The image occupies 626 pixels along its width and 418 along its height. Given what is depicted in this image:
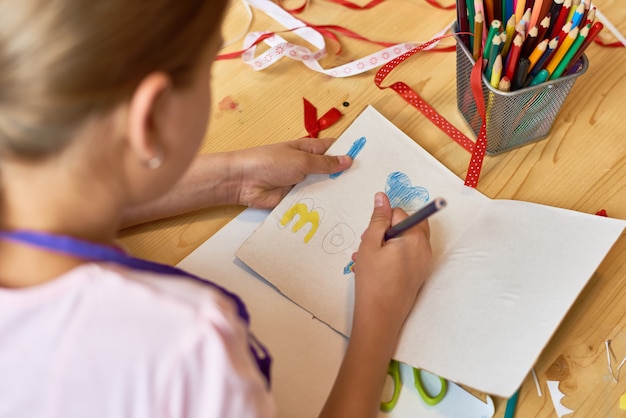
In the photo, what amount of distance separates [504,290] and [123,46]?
1.33 feet

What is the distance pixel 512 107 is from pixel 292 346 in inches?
12.8

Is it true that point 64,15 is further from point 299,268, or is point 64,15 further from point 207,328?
point 299,268

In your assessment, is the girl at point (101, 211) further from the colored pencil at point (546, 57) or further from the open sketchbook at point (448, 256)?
the colored pencil at point (546, 57)

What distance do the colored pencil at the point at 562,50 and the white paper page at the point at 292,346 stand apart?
1.07 ft

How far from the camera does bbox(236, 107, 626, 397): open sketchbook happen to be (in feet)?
1.79

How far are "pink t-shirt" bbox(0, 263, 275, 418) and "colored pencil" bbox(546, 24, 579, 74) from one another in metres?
0.42

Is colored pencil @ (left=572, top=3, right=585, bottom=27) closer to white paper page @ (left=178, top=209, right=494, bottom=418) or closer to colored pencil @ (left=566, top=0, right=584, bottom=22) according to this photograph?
colored pencil @ (left=566, top=0, right=584, bottom=22)

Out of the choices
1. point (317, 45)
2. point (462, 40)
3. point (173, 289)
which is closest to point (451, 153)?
point (462, 40)

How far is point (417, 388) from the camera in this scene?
0.56 meters

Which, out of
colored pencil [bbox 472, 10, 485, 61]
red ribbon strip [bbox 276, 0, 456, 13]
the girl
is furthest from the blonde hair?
red ribbon strip [bbox 276, 0, 456, 13]

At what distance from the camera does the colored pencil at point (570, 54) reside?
579 millimetres

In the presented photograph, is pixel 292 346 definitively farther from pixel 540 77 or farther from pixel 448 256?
pixel 540 77

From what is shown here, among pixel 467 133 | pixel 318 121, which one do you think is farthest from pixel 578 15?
pixel 318 121

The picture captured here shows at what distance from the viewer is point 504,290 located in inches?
22.5
